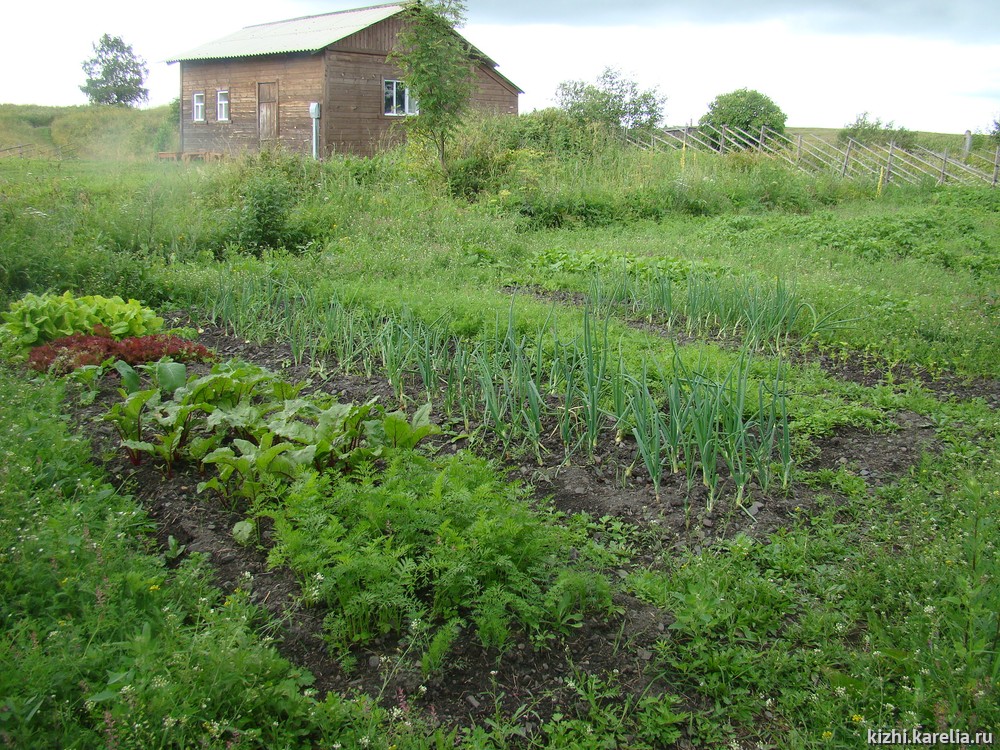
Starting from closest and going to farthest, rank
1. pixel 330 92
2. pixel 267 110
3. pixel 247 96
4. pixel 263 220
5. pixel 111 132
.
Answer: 1. pixel 263 220
2. pixel 330 92
3. pixel 267 110
4. pixel 247 96
5. pixel 111 132

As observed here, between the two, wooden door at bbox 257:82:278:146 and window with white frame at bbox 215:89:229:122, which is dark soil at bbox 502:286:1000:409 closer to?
wooden door at bbox 257:82:278:146

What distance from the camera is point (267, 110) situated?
2325cm

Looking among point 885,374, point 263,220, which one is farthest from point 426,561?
point 263,220

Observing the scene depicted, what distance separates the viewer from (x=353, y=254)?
847cm

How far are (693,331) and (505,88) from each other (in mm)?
21454

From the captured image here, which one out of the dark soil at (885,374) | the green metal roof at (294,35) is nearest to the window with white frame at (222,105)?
the green metal roof at (294,35)

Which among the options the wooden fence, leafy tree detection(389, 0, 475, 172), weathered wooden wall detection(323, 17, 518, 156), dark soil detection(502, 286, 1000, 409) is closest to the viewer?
dark soil detection(502, 286, 1000, 409)

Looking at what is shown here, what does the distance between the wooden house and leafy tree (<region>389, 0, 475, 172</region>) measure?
552 cm

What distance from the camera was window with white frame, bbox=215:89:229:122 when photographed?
24.8m

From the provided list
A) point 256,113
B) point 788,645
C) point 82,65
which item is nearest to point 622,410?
point 788,645

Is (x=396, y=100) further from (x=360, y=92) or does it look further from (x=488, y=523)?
(x=488, y=523)

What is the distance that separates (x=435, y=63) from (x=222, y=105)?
1441 cm

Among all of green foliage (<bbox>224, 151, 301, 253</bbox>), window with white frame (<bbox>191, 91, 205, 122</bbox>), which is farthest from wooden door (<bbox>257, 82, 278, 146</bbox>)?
green foliage (<bbox>224, 151, 301, 253</bbox>)

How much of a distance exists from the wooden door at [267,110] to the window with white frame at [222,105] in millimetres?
1907
